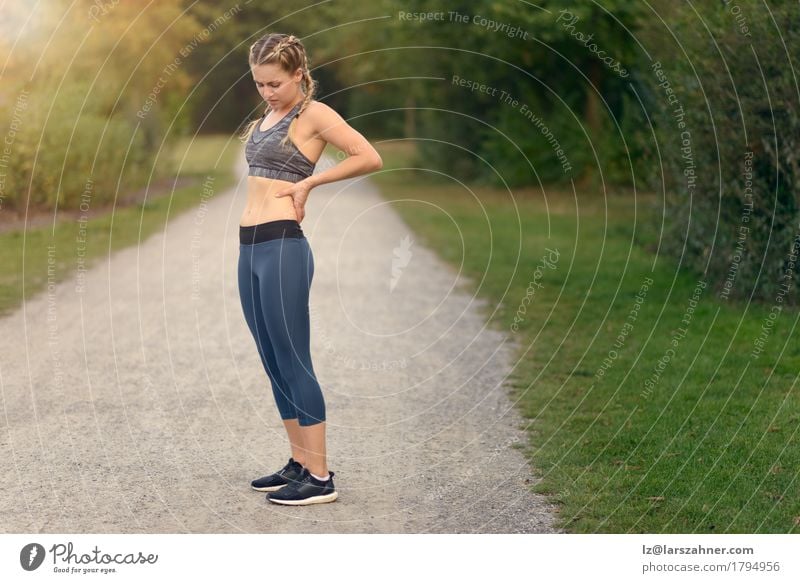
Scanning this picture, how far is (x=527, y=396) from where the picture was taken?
8516 millimetres

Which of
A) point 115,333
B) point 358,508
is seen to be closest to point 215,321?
point 115,333

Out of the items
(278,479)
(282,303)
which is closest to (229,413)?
(278,479)

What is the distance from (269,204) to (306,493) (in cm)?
144

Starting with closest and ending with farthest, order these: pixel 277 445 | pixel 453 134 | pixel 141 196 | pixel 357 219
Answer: pixel 277 445
pixel 357 219
pixel 141 196
pixel 453 134

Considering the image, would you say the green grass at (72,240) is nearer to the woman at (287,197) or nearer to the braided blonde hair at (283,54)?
the woman at (287,197)

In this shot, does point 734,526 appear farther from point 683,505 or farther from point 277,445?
point 277,445

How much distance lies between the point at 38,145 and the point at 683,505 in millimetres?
14974

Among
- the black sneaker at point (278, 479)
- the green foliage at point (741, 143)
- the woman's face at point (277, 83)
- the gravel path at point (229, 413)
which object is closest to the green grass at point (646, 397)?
the gravel path at point (229, 413)

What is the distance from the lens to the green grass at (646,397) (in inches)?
235

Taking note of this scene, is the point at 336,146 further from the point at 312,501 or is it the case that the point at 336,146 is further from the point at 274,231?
the point at 312,501

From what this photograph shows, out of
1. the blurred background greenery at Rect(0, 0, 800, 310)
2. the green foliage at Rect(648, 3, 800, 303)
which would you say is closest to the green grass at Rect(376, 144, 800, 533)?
the green foliage at Rect(648, 3, 800, 303)

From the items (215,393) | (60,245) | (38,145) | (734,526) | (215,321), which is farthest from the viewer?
(38,145)

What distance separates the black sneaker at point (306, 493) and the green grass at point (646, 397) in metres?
1.12

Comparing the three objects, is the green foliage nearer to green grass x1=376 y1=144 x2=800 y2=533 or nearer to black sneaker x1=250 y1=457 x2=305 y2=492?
green grass x1=376 y1=144 x2=800 y2=533
